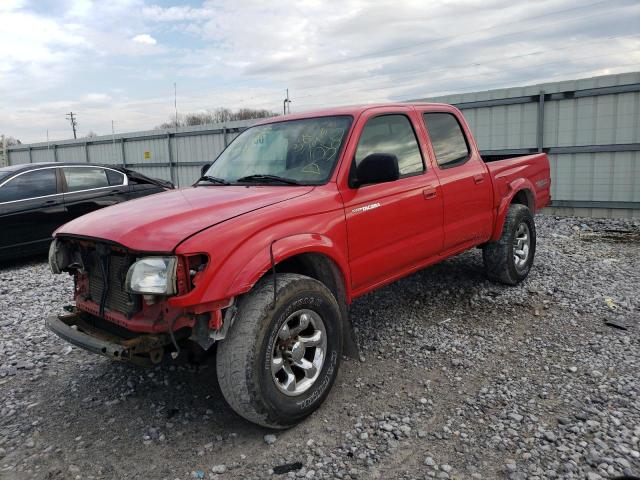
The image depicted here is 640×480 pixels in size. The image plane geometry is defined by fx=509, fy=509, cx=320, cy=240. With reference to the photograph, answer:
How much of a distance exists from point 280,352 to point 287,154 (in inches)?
64.6

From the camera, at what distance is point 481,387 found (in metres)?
3.59

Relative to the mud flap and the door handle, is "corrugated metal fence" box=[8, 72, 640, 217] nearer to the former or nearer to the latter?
the door handle

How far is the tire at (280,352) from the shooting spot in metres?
2.87

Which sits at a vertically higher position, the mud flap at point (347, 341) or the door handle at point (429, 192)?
the door handle at point (429, 192)

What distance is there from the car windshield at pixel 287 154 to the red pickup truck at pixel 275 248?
0.04ft

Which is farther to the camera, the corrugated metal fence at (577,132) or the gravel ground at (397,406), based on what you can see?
the corrugated metal fence at (577,132)

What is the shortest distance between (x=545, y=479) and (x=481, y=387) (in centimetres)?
101

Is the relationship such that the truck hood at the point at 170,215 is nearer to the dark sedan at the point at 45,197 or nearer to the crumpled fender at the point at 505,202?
the crumpled fender at the point at 505,202

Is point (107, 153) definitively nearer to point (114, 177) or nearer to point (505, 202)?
point (114, 177)

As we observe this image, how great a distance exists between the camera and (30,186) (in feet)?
Answer: 25.6

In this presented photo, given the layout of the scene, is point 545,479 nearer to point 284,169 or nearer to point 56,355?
point 284,169

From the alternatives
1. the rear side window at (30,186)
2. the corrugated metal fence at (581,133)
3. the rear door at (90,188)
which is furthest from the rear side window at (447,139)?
the rear side window at (30,186)

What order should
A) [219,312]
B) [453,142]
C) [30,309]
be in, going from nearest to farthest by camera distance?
[219,312] → [453,142] → [30,309]

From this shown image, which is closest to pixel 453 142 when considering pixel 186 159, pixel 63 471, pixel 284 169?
pixel 284 169
